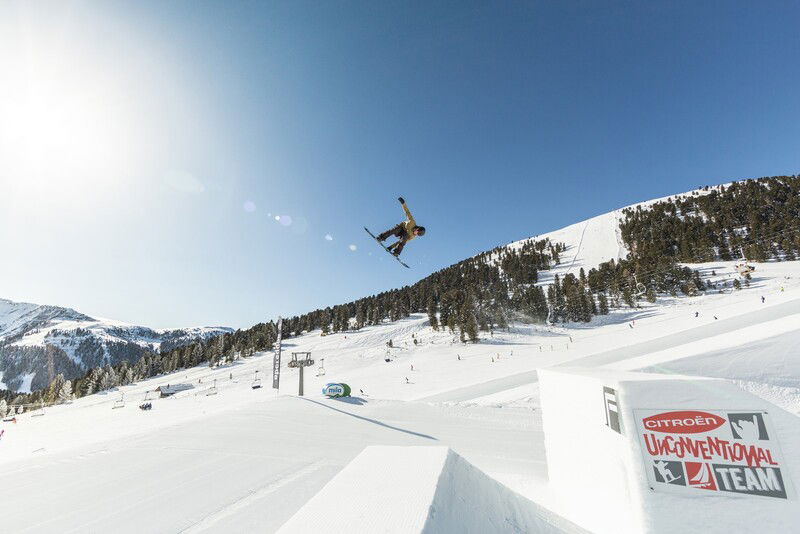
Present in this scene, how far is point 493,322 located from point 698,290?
37755 mm

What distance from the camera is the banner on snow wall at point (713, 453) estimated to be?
147 inches

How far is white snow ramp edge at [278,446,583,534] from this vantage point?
2605 millimetres

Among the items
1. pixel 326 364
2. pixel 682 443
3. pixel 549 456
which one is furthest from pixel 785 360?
pixel 326 364

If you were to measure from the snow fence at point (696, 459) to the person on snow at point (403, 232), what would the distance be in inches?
311

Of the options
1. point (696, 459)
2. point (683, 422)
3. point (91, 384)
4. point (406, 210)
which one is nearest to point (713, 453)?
point (696, 459)

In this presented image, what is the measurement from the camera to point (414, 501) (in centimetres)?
289

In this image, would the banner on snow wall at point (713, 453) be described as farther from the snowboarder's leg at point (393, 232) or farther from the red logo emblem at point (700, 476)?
the snowboarder's leg at point (393, 232)

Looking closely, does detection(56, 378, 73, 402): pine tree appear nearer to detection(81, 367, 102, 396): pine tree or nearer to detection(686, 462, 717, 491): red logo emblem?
detection(81, 367, 102, 396): pine tree

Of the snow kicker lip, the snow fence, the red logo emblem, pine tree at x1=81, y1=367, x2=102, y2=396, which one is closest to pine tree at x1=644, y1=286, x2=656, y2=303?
the snow fence

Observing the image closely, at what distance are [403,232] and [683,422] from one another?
957 centimetres

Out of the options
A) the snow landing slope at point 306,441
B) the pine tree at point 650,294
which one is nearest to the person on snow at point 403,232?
the snow landing slope at point 306,441

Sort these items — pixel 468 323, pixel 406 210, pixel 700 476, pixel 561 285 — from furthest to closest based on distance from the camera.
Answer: pixel 561 285
pixel 468 323
pixel 406 210
pixel 700 476

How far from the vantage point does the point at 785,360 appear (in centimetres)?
1778

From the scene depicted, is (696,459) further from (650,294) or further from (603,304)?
(650,294)
